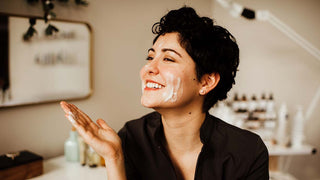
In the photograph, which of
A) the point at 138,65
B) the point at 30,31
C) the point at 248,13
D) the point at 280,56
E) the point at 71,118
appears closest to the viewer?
the point at 71,118

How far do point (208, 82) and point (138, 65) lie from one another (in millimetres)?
967

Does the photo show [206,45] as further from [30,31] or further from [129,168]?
[30,31]

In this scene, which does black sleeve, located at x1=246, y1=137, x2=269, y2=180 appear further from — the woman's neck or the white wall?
the white wall

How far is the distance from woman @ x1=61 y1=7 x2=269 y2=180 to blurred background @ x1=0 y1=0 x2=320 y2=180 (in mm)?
603

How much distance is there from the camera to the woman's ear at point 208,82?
1076mm

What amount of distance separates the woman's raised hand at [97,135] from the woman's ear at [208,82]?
0.41 m

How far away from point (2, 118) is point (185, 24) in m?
1.07

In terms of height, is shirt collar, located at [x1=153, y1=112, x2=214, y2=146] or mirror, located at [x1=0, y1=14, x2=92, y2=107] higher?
mirror, located at [x1=0, y1=14, x2=92, y2=107]

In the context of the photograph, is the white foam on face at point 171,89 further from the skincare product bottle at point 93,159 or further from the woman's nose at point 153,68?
the skincare product bottle at point 93,159

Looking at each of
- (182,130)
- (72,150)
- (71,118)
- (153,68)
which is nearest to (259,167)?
(182,130)

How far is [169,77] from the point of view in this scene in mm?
985

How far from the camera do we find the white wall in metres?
2.35

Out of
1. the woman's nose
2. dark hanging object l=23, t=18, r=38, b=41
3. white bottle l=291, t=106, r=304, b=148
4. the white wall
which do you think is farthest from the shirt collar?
the white wall

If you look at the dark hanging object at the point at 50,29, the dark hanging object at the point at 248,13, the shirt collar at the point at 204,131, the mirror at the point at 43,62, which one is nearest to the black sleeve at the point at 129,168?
the shirt collar at the point at 204,131
